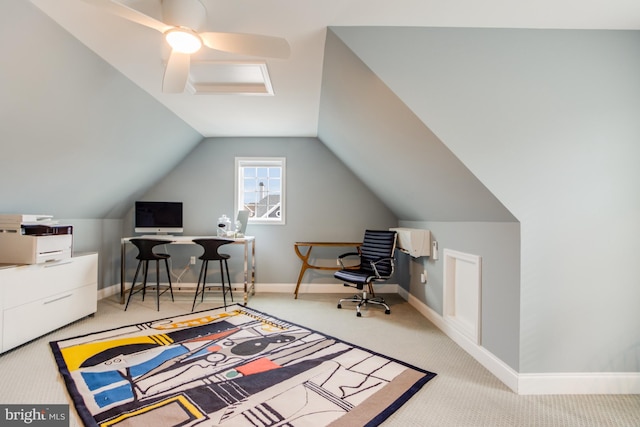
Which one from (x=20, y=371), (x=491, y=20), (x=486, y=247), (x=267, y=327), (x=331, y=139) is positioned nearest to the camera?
(x=491, y=20)

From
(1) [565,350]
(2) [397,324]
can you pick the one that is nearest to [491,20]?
(1) [565,350]

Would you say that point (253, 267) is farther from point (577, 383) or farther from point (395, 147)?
point (577, 383)

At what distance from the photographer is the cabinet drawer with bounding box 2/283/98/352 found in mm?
2633

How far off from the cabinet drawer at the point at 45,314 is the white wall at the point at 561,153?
11.3ft

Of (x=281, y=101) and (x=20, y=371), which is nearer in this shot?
(x=20, y=371)

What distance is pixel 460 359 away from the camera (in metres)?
2.63

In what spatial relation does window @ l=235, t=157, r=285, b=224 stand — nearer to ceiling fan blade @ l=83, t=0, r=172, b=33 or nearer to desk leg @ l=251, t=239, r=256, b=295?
desk leg @ l=251, t=239, r=256, b=295

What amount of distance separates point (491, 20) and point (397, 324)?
2.84 meters

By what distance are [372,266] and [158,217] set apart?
3150mm

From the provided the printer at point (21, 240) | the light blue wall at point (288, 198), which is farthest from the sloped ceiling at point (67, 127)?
the light blue wall at point (288, 198)

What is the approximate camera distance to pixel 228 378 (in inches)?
89.3

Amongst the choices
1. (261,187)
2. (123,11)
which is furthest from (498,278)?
(261,187)

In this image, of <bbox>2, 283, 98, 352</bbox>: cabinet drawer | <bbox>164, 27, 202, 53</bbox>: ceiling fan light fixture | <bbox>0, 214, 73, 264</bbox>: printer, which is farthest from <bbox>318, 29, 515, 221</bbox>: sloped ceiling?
<bbox>2, 283, 98, 352</bbox>: cabinet drawer

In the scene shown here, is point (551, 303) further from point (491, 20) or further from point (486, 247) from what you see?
point (491, 20)
